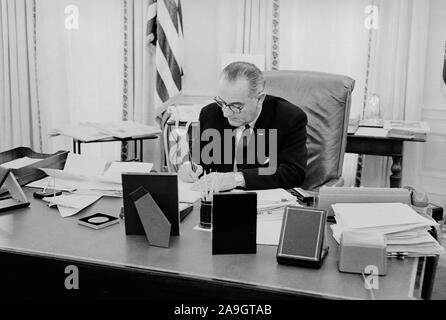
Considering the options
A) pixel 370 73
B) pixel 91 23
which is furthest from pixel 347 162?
pixel 91 23

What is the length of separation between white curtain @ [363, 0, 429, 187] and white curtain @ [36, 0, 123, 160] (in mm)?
1782

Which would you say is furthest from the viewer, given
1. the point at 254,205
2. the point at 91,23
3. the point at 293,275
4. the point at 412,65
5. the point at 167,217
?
the point at 91,23

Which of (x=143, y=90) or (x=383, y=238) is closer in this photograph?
(x=383, y=238)

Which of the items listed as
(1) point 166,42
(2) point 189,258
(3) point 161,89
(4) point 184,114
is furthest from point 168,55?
(2) point 189,258

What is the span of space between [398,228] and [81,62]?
10.5 ft

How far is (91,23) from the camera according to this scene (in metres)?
3.95

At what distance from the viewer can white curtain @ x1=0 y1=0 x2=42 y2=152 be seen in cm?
393

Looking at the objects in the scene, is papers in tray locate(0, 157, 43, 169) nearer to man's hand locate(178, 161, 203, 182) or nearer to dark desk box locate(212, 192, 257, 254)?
man's hand locate(178, 161, 203, 182)

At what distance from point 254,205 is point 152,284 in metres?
0.31

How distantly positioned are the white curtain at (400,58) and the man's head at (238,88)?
167cm

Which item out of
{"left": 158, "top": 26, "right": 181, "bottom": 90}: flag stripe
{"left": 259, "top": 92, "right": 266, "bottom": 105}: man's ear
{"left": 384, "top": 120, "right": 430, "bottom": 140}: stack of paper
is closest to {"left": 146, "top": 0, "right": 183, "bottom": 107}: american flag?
{"left": 158, "top": 26, "right": 181, "bottom": 90}: flag stripe

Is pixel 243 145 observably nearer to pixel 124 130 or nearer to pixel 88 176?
pixel 88 176

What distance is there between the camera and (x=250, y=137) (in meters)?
2.17

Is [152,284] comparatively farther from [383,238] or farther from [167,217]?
[383,238]
